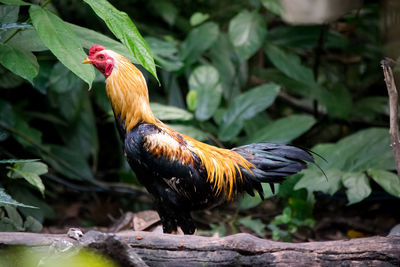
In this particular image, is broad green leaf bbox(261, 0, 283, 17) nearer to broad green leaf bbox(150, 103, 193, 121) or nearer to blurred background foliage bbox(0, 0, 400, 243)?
blurred background foliage bbox(0, 0, 400, 243)

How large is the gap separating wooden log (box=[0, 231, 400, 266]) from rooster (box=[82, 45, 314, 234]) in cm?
69

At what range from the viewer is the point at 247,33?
5.14 metres

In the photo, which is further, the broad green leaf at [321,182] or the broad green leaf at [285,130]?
the broad green leaf at [285,130]

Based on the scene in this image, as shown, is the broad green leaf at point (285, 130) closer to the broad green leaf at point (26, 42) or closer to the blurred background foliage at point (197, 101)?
the blurred background foliage at point (197, 101)

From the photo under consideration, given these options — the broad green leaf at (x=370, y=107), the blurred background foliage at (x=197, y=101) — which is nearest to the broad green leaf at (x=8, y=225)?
the blurred background foliage at (x=197, y=101)

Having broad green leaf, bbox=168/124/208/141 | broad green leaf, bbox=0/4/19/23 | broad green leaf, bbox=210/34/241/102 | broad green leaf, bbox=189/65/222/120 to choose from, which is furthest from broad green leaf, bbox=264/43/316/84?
broad green leaf, bbox=0/4/19/23

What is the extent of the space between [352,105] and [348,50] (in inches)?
36.2

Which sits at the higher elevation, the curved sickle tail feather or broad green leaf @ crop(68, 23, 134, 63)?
broad green leaf @ crop(68, 23, 134, 63)

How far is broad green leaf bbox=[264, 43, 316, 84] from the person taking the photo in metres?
5.48

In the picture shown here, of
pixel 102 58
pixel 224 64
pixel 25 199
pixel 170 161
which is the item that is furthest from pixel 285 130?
pixel 25 199

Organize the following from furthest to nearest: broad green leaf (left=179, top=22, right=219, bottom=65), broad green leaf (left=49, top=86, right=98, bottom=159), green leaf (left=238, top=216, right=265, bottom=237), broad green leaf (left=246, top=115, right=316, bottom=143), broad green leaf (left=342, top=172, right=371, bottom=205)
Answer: broad green leaf (left=49, top=86, right=98, bottom=159) < broad green leaf (left=179, top=22, right=219, bottom=65) < broad green leaf (left=246, top=115, right=316, bottom=143) < green leaf (left=238, top=216, right=265, bottom=237) < broad green leaf (left=342, top=172, right=371, bottom=205)

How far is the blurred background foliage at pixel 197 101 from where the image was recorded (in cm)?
358

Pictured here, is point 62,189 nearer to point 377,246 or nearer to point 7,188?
point 7,188

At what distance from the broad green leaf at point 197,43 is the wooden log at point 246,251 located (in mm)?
Result: 2938
